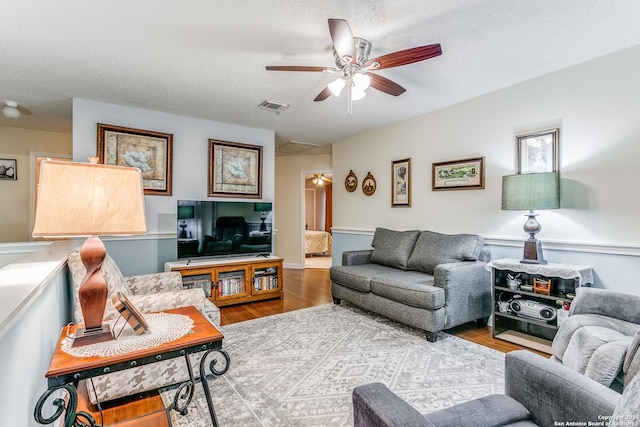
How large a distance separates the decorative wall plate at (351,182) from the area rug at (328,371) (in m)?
2.43

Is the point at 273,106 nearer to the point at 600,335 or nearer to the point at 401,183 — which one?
the point at 401,183

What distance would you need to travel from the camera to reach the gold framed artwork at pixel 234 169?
4.33 meters

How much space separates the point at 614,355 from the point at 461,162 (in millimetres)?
2667

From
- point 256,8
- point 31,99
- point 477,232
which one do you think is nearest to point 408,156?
point 477,232

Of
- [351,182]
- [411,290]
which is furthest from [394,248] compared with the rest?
[351,182]

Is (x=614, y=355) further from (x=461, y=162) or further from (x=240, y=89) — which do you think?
(x=240, y=89)

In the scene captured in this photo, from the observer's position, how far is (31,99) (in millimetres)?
3441

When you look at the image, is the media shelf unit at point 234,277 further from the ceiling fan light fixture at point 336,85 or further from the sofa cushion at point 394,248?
the ceiling fan light fixture at point 336,85

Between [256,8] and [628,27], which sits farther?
[628,27]

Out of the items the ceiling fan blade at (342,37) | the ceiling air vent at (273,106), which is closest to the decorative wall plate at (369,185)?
the ceiling air vent at (273,106)

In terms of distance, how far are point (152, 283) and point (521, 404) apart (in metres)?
2.72

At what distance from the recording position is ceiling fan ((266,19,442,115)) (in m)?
1.89

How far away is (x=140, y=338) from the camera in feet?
4.41

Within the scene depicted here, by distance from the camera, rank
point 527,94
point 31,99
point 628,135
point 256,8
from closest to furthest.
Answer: point 256,8 → point 628,135 → point 527,94 → point 31,99
